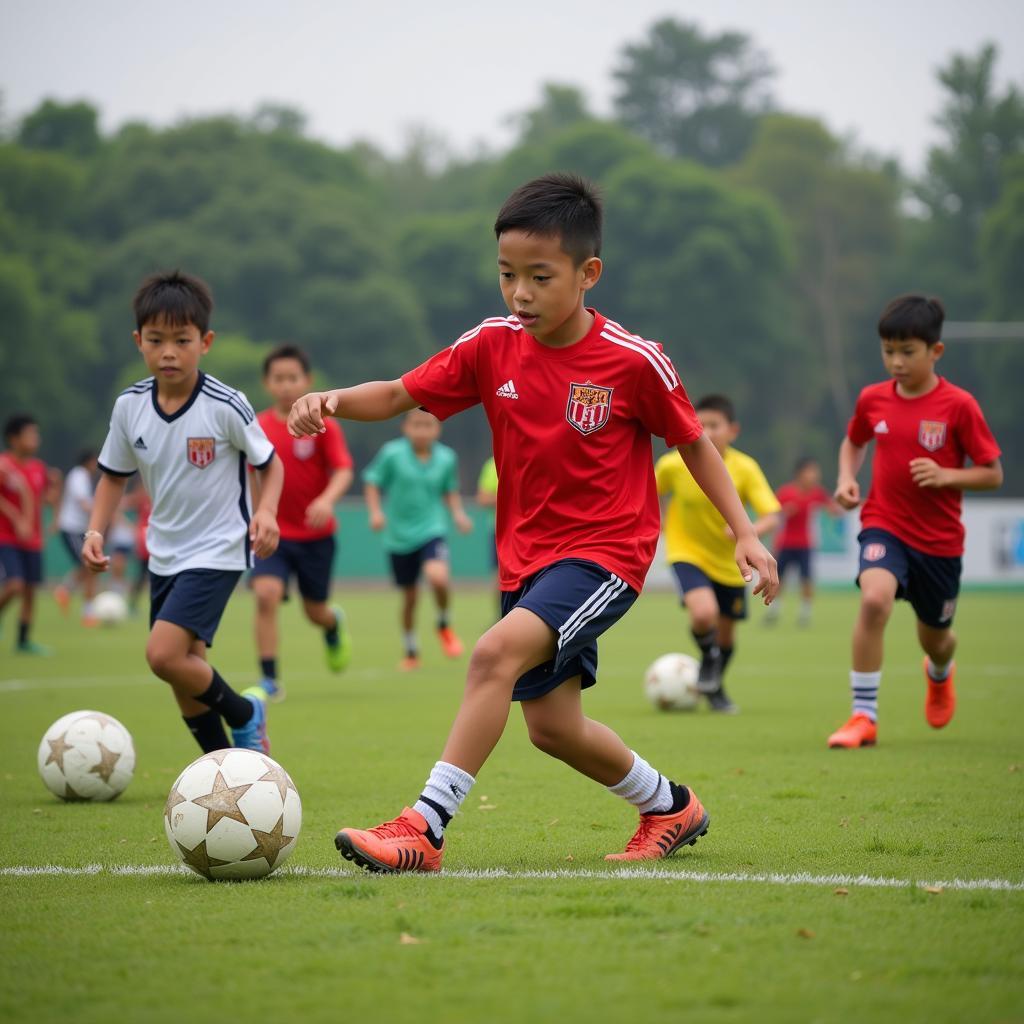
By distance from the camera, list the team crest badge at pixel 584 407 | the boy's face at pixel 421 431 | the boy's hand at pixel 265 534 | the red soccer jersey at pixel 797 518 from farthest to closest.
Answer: the red soccer jersey at pixel 797 518
the boy's face at pixel 421 431
the boy's hand at pixel 265 534
the team crest badge at pixel 584 407

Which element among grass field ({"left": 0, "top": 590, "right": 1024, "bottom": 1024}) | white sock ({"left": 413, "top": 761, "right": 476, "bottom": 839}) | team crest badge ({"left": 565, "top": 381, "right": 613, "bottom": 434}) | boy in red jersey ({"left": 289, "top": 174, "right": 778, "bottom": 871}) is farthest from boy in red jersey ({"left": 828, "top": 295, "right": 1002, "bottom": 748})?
white sock ({"left": 413, "top": 761, "right": 476, "bottom": 839})

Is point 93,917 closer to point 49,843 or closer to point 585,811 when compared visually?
point 49,843

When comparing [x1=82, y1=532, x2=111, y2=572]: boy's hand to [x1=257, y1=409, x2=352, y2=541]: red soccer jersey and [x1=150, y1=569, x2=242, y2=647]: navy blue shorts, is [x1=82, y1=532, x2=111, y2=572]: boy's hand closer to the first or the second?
[x1=150, y1=569, x2=242, y2=647]: navy blue shorts

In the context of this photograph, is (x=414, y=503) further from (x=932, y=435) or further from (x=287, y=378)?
(x=932, y=435)

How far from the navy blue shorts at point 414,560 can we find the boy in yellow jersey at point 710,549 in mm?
4025

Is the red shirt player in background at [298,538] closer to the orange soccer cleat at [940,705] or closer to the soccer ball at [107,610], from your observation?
the orange soccer cleat at [940,705]

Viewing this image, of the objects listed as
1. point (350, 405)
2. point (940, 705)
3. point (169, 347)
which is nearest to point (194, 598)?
point (169, 347)

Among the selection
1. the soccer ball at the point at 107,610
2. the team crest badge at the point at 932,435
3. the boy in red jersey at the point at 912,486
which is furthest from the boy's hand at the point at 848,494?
the soccer ball at the point at 107,610

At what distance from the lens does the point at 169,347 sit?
693 cm

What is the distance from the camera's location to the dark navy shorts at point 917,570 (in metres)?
8.73

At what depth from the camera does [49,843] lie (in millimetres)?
6004

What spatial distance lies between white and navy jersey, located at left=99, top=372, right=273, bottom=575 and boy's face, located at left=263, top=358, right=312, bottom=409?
3487mm

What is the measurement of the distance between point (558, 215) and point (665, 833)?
215cm

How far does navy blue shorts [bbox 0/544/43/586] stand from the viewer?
56.2ft
